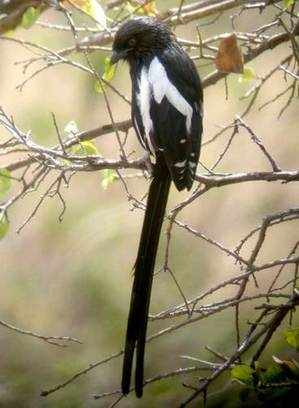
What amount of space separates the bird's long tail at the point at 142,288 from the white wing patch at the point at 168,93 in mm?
169

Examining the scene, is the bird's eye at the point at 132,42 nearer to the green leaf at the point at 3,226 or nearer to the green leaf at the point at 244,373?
the green leaf at the point at 3,226

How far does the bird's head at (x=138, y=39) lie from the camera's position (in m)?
1.60

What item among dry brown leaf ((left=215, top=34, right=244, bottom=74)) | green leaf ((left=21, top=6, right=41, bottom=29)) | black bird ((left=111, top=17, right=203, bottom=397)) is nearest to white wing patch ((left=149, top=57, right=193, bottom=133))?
black bird ((left=111, top=17, right=203, bottom=397))

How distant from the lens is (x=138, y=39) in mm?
1616

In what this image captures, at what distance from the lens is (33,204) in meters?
2.62

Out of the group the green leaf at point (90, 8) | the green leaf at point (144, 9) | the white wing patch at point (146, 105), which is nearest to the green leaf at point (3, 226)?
the white wing patch at point (146, 105)

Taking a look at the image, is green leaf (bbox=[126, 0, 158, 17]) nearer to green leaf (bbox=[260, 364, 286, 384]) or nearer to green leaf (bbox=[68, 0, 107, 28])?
green leaf (bbox=[68, 0, 107, 28])

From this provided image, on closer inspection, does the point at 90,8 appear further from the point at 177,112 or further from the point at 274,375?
the point at 274,375

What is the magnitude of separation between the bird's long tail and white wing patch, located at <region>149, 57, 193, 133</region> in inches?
6.7

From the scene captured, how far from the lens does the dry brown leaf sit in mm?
1369

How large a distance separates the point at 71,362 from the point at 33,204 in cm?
63

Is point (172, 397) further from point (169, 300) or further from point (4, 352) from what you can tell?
point (4, 352)

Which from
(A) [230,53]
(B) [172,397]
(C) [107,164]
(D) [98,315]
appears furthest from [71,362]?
(A) [230,53]

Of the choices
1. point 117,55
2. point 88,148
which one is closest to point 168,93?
point 117,55
